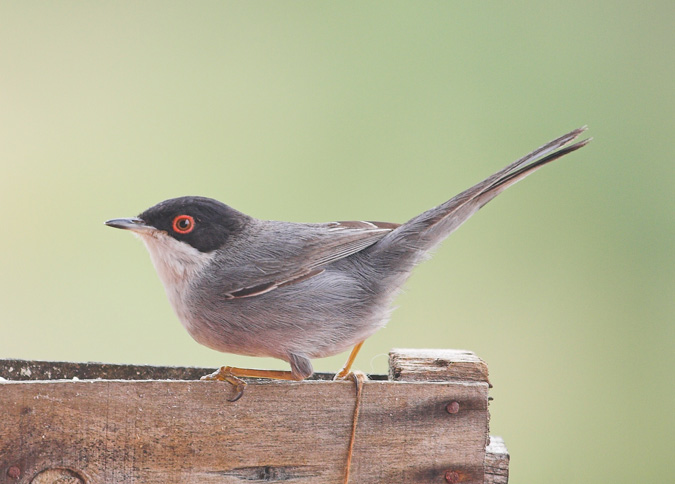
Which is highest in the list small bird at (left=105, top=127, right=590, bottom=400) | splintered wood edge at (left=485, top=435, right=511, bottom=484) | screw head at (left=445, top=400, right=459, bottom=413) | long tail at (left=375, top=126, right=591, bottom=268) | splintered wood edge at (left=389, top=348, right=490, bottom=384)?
long tail at (left=375, top=126, right=591, bottom=268)

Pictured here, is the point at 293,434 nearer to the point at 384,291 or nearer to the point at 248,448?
the point at 248,448

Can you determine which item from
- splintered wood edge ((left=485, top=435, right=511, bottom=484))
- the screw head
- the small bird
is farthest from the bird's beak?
splintered wood edge ((left=485, top=435, right=511, bottom=484))

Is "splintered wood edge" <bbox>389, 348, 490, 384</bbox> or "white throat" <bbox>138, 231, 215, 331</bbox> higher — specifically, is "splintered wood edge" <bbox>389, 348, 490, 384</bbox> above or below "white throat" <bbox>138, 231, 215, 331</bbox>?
below

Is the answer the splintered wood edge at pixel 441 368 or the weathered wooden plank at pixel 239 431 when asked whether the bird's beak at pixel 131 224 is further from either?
the splintered wood edge at pixel 441 368

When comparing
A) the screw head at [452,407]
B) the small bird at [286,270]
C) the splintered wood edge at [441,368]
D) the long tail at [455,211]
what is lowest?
the screw head at [452,407]

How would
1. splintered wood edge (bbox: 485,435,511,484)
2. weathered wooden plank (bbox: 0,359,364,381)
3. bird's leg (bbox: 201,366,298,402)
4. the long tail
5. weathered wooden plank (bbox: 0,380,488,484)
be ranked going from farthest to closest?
weathered wooden plank (bbox: 0,359,364,381) < splintered wood edge (bbox: 485,435,511,484) < the long tail < bird's leg (bbox: 201,366,298,402) < weathered wooden plank (bbox: 0,380,488,484)

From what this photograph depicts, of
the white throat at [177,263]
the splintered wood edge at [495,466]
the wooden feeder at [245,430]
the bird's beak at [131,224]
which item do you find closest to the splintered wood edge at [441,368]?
the wooden feeder at [245,430]

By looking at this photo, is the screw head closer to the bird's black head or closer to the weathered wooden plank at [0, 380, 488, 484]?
the weathered wooden plank at [0, 380, 488, 484]
